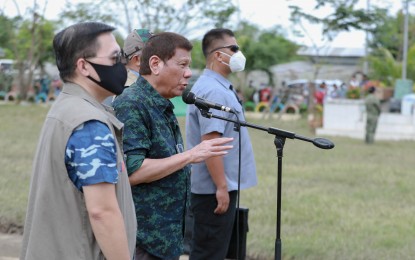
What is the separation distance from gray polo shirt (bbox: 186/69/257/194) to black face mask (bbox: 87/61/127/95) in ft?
5.76

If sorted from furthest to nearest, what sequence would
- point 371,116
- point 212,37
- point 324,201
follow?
point 371,116 → point 324,201 → point 212,37

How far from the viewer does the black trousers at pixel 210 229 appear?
4.60m

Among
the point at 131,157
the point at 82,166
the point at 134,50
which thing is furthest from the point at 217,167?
the point at 82,166

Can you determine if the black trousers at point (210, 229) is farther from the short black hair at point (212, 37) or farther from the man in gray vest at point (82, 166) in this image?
the man in gray vest at point (82, 166)

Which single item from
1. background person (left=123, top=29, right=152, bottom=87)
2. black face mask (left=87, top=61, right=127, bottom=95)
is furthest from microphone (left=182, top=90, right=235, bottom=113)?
black face mask (left=87, top=61, right=127, bottom=95)

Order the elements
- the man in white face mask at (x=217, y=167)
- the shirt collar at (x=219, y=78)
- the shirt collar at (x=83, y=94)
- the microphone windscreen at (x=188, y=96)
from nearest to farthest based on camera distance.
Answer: the shirt collar at (x=83, y=94)
the microphone windscreen at (x=188, y=96)
the man in white face mask at (x=217, y=167)
the shirt collar at (x=219, y=78)

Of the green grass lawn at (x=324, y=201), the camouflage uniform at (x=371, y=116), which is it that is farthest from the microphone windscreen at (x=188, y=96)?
the camouflage uniform at (x=371, y=116)

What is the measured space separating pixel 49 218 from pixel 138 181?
30.7 inches

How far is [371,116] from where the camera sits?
62.3ft

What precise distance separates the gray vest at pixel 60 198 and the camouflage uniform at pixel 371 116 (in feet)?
55.0

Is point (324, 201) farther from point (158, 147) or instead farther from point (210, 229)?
point (158, 147)

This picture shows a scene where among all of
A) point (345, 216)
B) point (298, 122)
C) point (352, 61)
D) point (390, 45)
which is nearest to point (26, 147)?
point (345, 216)

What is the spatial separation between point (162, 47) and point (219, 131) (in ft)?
3.34

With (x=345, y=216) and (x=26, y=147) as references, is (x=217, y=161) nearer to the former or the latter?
(x=345, y=216)
